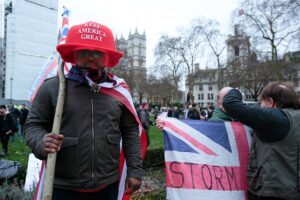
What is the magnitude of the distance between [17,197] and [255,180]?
113 inches

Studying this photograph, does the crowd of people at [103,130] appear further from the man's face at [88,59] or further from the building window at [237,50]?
the building window at [237,50]

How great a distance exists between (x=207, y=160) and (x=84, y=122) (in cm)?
163

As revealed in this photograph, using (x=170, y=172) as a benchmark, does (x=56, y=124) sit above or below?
above

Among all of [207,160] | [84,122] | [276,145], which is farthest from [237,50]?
[84,122]

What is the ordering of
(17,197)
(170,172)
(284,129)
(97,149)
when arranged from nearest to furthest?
1. (97,149)
2. (284,129)
3. (170,172)
4. (17,197)

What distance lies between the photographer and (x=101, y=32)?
2.28m

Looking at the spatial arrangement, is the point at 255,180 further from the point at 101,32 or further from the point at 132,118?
the point at 101,32

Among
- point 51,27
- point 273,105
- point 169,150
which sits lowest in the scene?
point 169,150

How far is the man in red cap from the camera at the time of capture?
213 centimetres

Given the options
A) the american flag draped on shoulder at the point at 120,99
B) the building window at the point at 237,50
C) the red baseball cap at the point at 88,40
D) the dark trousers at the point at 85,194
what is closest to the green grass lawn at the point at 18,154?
the american flag draped on shoulder at the point at 120,99

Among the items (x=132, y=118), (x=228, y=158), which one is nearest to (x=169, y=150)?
(x=228, y=158)

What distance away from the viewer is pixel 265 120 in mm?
2416

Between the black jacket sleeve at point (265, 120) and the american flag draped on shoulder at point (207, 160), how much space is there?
33.1 inches

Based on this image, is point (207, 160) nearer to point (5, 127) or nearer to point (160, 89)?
point (5, 127)
